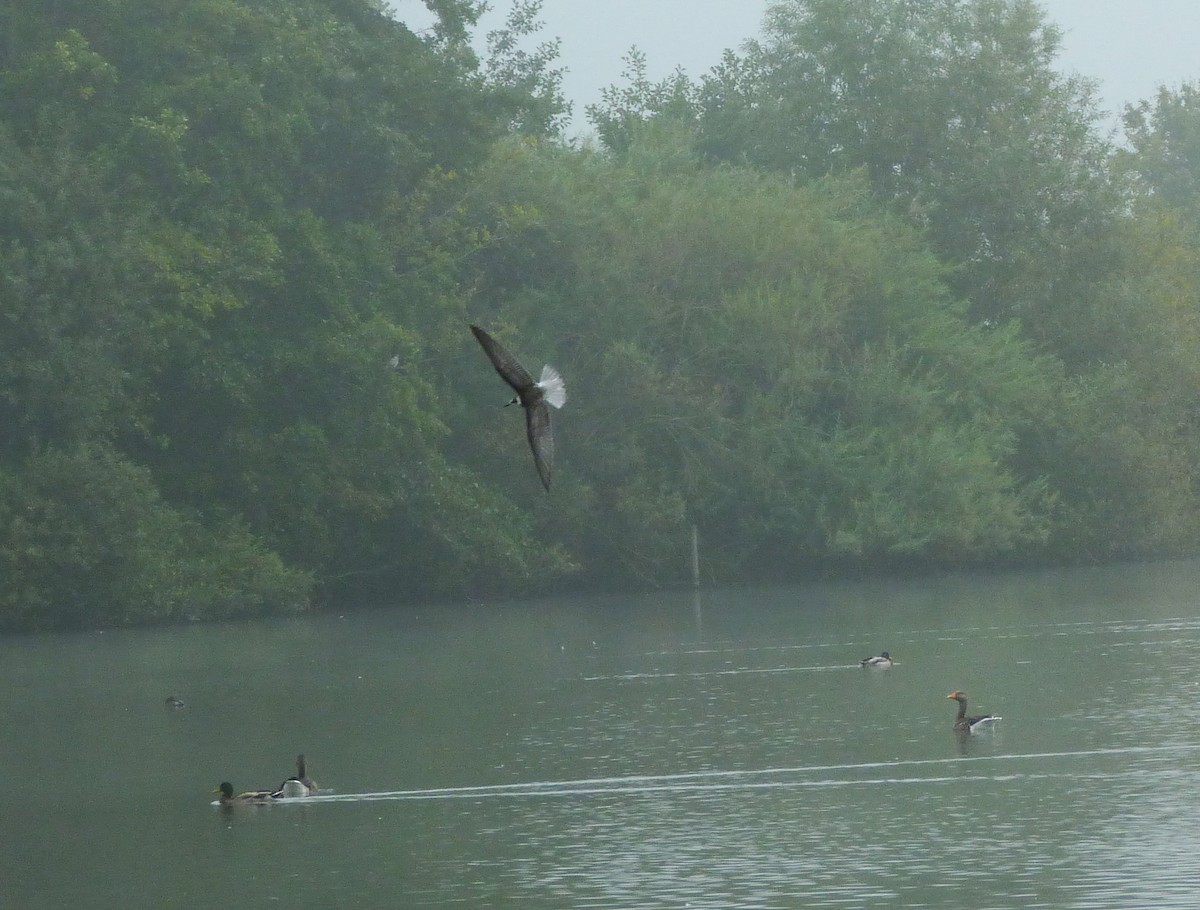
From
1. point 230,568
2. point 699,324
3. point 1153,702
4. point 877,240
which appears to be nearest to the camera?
point 1153,702

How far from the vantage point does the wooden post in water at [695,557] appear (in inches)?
2168

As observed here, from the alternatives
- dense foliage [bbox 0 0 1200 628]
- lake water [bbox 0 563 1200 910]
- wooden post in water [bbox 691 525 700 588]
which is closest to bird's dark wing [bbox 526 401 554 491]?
lake water [bbox 0 563 1200 910]

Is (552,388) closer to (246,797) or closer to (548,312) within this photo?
(246,797)

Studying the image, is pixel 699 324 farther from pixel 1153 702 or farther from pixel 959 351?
pixel 1153 702

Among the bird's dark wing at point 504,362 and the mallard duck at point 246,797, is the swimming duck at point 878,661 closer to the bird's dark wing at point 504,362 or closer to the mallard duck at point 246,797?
the mallard duck at point 246,797

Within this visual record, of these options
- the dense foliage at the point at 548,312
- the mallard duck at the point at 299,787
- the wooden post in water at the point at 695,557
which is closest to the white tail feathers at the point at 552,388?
the mallard duck at the point at 299,787

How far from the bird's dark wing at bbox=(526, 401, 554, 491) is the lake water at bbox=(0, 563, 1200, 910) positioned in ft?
14.4

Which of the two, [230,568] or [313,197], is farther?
[313,197]

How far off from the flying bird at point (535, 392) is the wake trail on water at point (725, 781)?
8.95 metres

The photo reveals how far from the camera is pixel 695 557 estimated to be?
55.2 meters

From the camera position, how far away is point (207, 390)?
47312mm

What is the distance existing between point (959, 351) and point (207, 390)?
2118 centimetres

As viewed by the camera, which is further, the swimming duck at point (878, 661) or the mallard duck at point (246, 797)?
the swimming duck at point (878, 661)

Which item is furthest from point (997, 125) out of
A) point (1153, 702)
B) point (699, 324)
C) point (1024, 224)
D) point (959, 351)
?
point (1153, 702)
